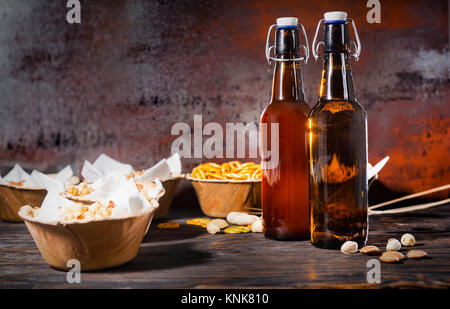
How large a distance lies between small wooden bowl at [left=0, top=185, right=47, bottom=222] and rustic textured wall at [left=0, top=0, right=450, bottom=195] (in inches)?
11.8

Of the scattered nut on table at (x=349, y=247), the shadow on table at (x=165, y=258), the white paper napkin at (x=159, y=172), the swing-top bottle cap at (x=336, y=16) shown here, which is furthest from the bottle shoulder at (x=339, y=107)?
the white paper napkin at (x=159, y=172)

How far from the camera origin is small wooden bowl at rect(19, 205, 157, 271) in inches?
29.7

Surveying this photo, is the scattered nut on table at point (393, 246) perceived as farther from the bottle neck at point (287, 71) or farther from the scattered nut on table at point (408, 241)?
the bottle neck at point (287, 71)

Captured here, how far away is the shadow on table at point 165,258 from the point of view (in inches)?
32.5

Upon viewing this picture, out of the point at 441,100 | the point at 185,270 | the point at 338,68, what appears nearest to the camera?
the point at 185,270

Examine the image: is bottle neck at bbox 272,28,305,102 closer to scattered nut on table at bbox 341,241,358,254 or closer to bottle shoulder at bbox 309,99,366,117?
bottle shoulder at bbox 309,99,366,117
